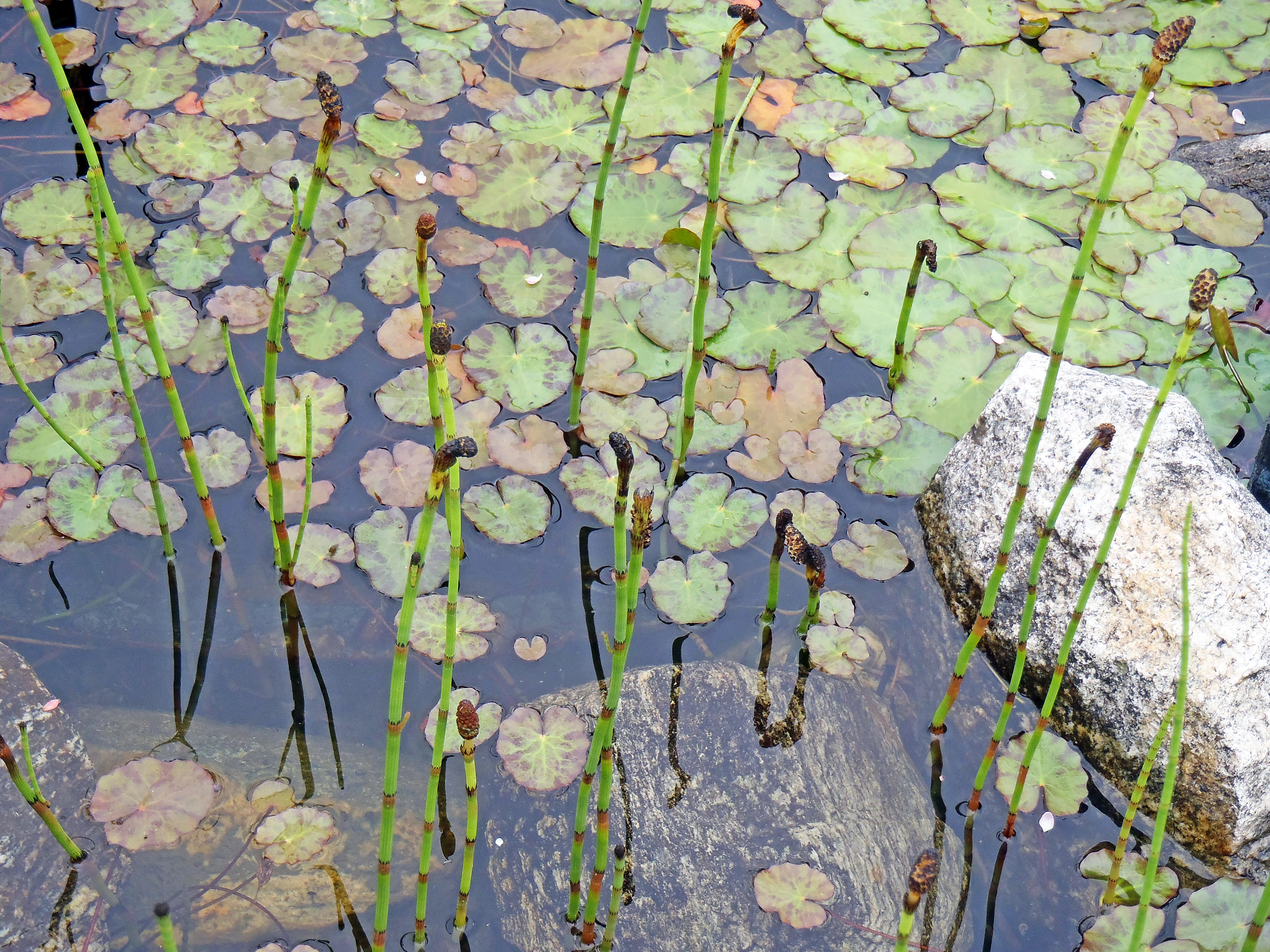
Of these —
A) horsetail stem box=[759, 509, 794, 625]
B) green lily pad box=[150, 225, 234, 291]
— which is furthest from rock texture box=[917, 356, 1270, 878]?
green lily pad box=[150, 225, 234, 291]

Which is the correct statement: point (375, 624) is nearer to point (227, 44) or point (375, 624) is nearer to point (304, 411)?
point (304, 411)

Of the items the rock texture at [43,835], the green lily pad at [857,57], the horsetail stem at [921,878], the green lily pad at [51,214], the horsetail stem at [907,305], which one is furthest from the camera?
the green lily pad at [857,57]

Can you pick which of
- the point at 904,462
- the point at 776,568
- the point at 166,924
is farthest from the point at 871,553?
the point at 166,924

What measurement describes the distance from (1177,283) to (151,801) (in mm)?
3723

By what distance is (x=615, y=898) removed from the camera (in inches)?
86.4

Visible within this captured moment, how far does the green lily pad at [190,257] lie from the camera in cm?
355

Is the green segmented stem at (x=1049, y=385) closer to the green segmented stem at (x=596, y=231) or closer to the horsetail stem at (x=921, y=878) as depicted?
the horsetail stem at (x=921, y=878)

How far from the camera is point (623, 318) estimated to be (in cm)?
360

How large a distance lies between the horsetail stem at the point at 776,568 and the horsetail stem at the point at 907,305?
70 cm

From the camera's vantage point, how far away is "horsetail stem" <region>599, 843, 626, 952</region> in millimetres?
2020

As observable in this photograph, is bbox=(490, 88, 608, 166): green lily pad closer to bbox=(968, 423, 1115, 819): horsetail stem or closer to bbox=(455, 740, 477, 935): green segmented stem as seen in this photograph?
bbox=(968, 423, 1115, 819): horsetail stem

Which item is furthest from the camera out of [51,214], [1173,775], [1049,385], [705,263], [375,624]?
[51,214]

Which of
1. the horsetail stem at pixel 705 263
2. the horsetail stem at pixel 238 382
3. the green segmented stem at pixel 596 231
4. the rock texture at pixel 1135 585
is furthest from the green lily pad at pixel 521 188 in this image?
the rock texture at pixel 1135 585

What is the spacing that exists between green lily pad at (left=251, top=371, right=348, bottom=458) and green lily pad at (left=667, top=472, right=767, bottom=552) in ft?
3.65
